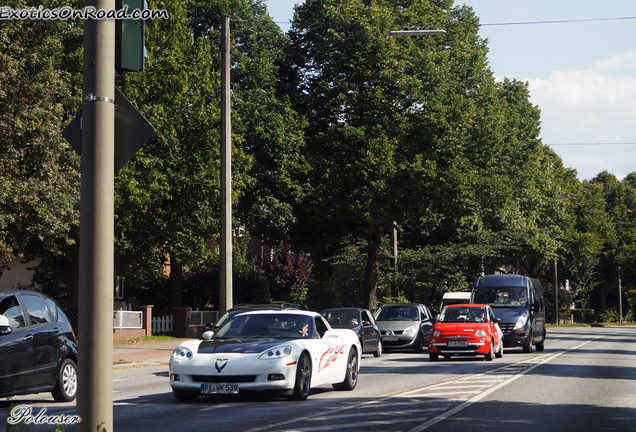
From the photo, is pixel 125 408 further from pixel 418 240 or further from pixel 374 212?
pixel 418 240

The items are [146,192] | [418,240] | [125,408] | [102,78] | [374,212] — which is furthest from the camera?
[418,240]

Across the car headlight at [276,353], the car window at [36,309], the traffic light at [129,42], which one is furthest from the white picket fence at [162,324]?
the traffic light at [129,42]

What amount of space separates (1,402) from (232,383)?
11.2 feet

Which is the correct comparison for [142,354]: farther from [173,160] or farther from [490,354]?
[490,354]

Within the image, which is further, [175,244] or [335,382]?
[175,244]

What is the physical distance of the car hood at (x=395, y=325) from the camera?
91.6 feet

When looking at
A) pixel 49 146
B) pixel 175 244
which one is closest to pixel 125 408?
pixel 49 146

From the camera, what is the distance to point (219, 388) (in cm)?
1183

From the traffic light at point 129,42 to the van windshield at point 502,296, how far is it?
2384 centimetres

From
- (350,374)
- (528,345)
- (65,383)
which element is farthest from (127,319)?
(65,383)

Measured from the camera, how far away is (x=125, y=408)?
1137 centimetres

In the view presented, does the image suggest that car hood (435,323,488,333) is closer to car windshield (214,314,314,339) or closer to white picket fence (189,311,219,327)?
car windshield (214,314,314,339)

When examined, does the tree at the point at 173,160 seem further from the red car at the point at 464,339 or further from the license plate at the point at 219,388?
the license plate at the point at 219,388

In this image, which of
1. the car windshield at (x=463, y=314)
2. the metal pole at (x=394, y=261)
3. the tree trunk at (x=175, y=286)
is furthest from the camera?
the metal pole at (x=394, y=261)
